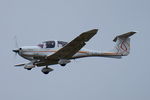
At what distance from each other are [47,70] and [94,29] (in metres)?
7.12

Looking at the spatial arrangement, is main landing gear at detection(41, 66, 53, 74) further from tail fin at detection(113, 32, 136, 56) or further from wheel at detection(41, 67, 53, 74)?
tail fin at detection(113, 32, 136, 56)

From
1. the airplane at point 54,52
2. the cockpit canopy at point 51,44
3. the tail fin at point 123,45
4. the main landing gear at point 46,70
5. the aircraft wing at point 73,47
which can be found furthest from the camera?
the tail fin at point 123,45

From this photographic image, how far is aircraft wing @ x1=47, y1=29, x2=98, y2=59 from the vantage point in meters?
29.7

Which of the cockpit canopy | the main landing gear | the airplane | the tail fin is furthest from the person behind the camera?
the tail fin

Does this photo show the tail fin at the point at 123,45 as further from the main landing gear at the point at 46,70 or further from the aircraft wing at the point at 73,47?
the main landing gear at the point at 46,70

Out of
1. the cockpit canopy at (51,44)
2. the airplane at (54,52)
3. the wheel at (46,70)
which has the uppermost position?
the cockpit canopy at (51,44)

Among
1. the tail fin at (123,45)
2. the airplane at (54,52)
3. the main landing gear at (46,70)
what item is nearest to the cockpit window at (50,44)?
the airplane at (54,52)

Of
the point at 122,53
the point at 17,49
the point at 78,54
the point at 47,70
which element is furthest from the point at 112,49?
the point at 17,49

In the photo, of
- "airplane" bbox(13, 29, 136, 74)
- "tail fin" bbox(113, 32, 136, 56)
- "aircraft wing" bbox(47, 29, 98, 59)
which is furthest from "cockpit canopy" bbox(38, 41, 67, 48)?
"tail fin" bbox(113, 32, 136, 56)

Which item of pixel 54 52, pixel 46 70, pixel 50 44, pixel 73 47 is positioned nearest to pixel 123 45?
pixel 73 47

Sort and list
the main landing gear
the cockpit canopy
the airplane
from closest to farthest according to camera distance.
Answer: the airplane
the cockpit canopy
the main landing gear

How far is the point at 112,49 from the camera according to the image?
35.8m

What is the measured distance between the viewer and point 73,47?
1239 inches

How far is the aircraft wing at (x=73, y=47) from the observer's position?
29.7 meters
